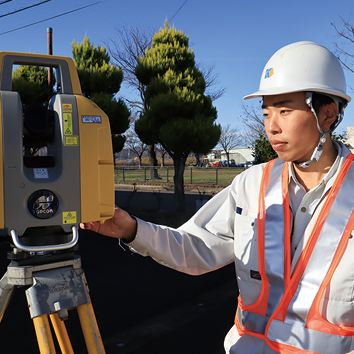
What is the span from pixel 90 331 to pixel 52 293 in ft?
0.61

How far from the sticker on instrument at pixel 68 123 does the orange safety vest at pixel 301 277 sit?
0.76 meters

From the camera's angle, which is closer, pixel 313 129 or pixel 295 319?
pixel 295 319

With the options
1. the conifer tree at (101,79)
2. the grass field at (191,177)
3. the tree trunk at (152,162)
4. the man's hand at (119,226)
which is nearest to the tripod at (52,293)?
the man's hand at (119,226)

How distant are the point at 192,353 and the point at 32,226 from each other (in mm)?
2630

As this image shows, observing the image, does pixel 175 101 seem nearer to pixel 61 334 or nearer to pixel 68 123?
pixel 68 123

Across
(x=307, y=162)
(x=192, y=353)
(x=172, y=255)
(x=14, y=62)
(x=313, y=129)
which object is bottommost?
(x=192, y=353)

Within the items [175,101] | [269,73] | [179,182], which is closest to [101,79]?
[175,101]

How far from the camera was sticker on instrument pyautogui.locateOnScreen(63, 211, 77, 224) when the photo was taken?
4.09 feet

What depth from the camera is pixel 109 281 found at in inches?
206

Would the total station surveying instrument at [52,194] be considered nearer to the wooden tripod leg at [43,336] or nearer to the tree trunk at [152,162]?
the wooden tripod leg at [43,336]

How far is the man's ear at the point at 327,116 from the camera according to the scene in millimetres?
1416

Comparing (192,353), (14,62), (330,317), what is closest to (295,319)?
(330,317)

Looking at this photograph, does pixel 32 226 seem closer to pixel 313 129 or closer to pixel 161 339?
pixel 313 129

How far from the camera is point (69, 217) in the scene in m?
1.25
